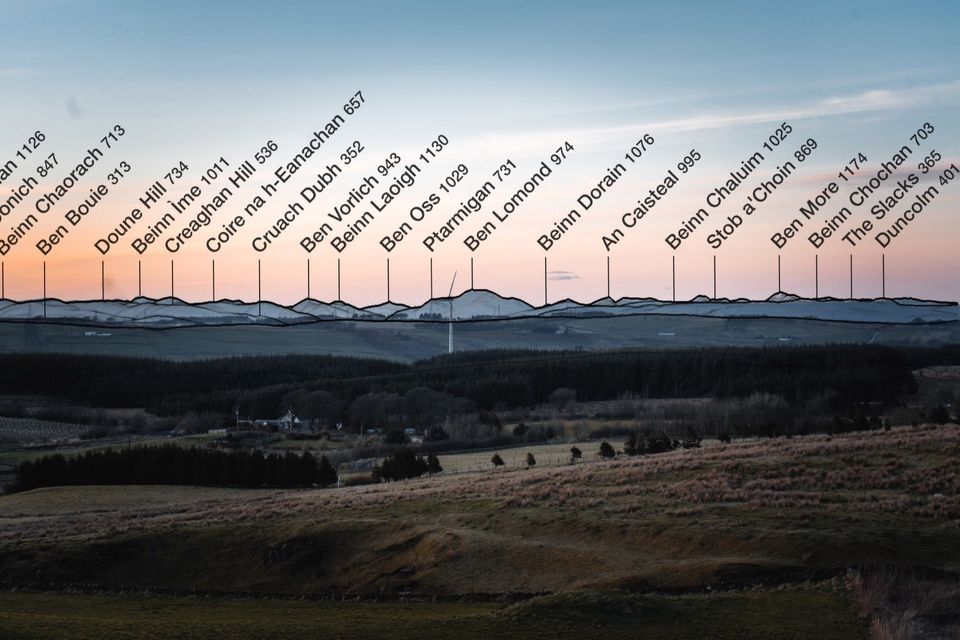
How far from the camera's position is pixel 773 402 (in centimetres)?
11500

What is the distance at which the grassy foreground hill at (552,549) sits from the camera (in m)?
25.2

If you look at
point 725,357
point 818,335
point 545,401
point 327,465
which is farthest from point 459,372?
point 327,465

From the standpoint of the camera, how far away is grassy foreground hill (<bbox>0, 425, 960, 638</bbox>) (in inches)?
992

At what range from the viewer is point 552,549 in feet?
113

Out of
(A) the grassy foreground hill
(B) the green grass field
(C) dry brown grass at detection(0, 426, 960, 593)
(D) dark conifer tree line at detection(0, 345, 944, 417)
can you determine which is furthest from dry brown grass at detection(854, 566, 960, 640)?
(D) dark conifer tree line at detection(0, 345, 944, 417)

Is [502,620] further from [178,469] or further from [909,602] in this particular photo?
[178,469]

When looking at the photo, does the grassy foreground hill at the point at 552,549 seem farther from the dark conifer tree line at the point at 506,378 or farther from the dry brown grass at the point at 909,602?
the dark conifer tree line at the point at 506,378

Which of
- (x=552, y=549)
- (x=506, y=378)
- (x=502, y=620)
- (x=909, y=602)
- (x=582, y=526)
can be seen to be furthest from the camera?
(x=506, y=378)

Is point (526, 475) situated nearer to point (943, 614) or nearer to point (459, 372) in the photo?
point (943, 614)

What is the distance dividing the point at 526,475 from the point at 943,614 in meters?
31.2

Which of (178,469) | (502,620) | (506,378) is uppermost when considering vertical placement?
(506,378)

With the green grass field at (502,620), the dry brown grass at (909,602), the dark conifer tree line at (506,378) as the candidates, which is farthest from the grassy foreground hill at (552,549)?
the dark conifer tree line at (506,378)

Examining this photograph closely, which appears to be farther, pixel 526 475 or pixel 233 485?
pixel 233 485

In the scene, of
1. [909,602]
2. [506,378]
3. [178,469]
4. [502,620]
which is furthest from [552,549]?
[506,378]
